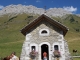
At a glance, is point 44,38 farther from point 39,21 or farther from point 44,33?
point 39,21

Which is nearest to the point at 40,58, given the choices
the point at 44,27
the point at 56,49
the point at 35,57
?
the point at 35,57

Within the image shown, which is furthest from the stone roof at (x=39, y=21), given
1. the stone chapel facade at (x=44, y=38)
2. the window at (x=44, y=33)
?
the window at (x=44, y=33)

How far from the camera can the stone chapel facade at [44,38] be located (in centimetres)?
2656

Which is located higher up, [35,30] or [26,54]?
[35,30]

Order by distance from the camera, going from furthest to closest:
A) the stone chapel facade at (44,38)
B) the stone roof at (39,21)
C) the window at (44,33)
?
the window at (44,33) → the stone roof at (39,21) → the stone chapel facade at (44,38)

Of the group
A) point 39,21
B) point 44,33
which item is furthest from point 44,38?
point 39,21

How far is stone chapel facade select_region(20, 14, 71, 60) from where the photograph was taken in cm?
2656

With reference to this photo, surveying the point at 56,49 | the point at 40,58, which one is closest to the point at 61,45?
the point at 56,49

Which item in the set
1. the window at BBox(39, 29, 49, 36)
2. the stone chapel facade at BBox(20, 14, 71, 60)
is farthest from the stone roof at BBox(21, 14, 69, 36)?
the window at BBox(39, 29, 49, 36)

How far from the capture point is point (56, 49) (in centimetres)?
2675

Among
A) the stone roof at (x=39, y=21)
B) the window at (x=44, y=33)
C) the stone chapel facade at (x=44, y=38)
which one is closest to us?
the stone chapel facade at (x=44, y=38)

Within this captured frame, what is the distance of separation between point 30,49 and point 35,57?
1.21 m

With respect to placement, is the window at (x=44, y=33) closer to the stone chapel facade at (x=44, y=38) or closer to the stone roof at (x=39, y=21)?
the stone chapel facade at (x=44, y=38)

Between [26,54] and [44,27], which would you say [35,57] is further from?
[44,27]
